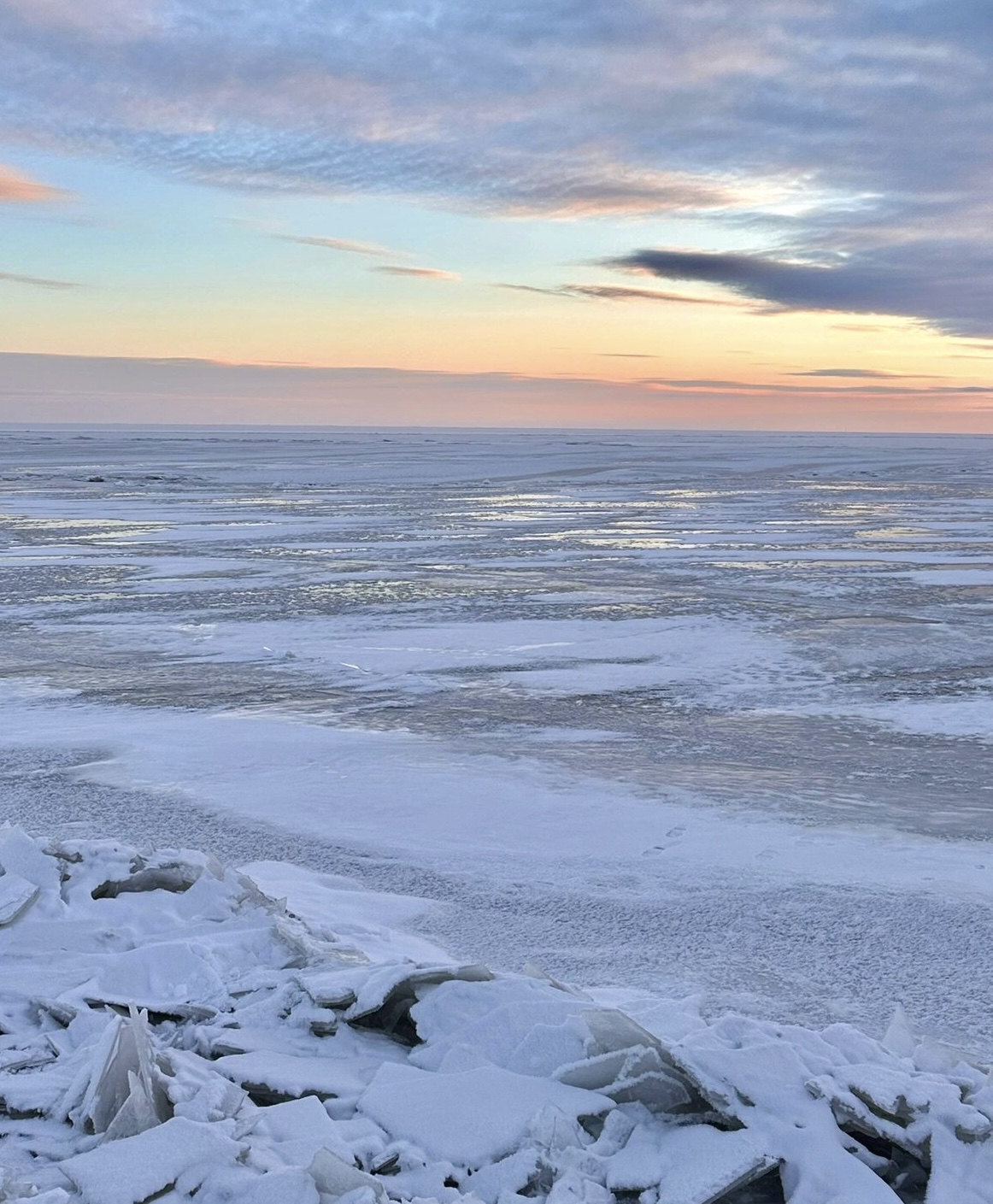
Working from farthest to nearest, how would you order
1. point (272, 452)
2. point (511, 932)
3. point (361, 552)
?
1. point (272, 452)
2. point (361, 552)
3. point (511, 932)

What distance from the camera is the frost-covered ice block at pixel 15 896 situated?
153 inches

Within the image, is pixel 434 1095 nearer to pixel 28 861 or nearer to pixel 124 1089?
pixel 124 1089

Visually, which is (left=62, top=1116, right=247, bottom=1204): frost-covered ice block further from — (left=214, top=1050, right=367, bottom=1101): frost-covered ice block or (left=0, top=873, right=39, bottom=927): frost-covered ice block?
(left=0, top=873, right=39, bottom=927): frost-covered ice block

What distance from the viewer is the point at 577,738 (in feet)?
21.5

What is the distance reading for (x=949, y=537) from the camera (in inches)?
662

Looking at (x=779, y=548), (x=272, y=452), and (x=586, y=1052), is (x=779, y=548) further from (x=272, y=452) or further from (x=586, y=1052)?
(x=272, y=452)

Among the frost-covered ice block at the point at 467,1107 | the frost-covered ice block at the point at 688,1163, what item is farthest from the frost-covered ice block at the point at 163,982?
the frost-covered ice block at the point at 688,1163

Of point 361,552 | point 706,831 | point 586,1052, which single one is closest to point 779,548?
point 361,552

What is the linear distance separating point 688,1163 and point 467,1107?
A: 556mm

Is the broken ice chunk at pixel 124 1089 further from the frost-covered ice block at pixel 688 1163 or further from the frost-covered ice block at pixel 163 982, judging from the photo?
the frost-covered ice block at pixel 688 1163

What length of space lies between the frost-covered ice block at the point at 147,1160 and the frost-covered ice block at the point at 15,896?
1.44 meters

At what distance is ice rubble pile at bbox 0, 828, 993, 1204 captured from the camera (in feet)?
8.53

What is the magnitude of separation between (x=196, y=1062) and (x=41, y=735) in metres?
3.97

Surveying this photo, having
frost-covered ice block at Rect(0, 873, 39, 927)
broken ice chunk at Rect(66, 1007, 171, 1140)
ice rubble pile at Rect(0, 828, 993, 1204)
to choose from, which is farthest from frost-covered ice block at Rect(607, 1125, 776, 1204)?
frost-covered ice block at Rect(0, 873, 39, 927)
